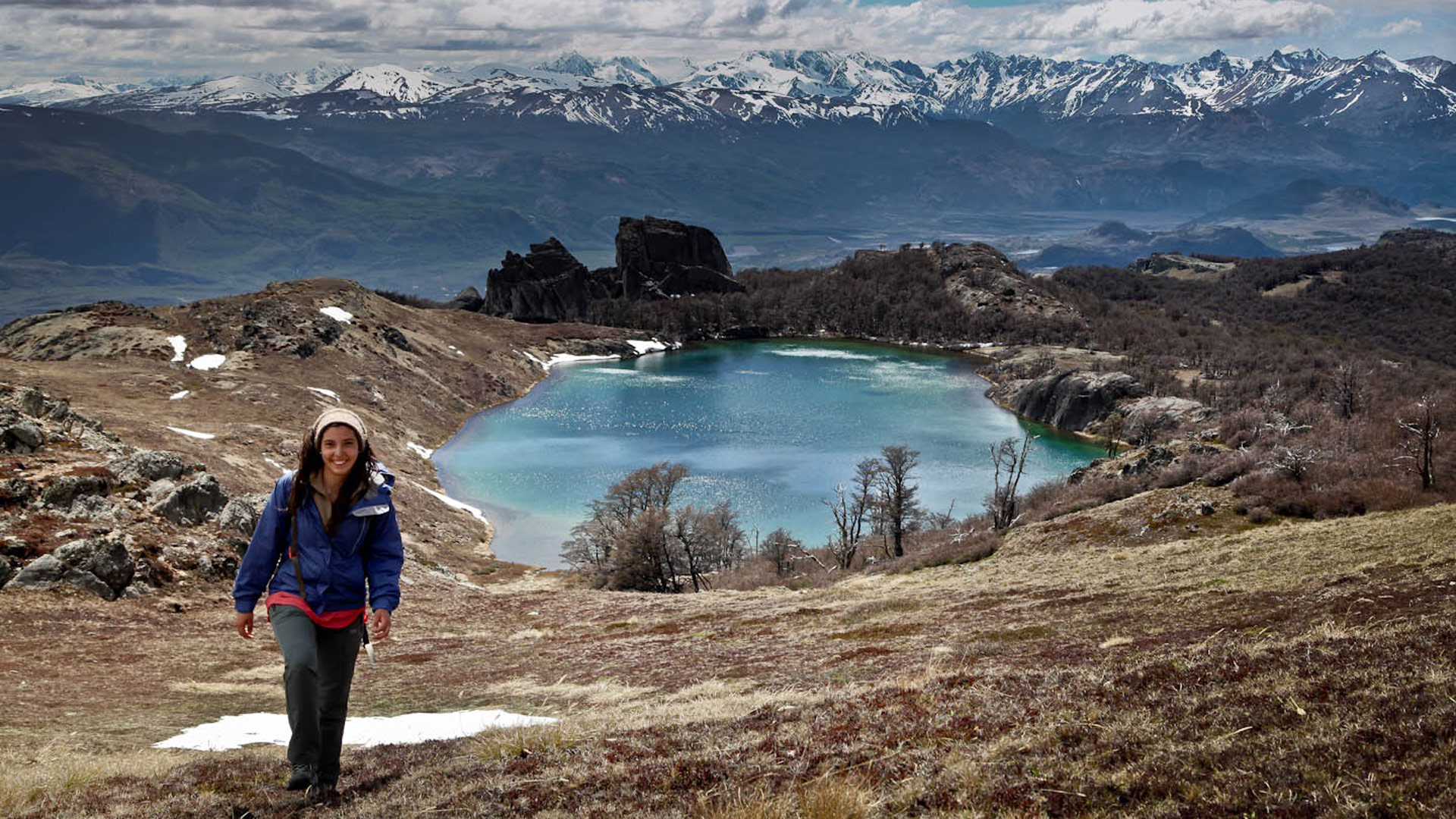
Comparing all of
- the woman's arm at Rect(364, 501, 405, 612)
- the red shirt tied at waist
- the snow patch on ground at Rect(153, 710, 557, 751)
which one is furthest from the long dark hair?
the snow patch on ground at Rect(153, 710, 557, 751)

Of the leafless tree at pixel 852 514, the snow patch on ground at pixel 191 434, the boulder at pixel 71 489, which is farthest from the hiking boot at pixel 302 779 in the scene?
the snow patch on ground at pixel 191 434

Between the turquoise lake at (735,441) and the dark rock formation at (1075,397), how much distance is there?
4009mm

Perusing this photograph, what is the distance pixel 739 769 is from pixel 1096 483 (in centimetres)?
4905

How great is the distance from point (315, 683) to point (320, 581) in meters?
1.06

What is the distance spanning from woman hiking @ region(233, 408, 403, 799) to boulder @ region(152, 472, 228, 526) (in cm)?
2591

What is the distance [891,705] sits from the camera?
39.9 feet

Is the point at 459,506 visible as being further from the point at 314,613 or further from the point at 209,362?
the point at 314,613

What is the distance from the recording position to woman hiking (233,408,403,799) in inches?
374

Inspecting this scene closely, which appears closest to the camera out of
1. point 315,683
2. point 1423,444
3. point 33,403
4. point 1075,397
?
point 315,683

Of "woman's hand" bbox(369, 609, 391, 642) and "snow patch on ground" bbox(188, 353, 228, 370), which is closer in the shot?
"woman's hand" bbox(369, 609, 391, 642)

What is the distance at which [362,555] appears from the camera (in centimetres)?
999

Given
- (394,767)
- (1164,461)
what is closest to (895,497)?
(1164,461)

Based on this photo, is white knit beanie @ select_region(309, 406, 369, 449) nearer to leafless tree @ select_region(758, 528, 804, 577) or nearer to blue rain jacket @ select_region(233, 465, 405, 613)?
blue rain jacket @ select_region(233, 465, 405, 613)

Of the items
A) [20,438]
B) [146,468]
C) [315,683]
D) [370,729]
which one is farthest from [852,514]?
[315,683]
